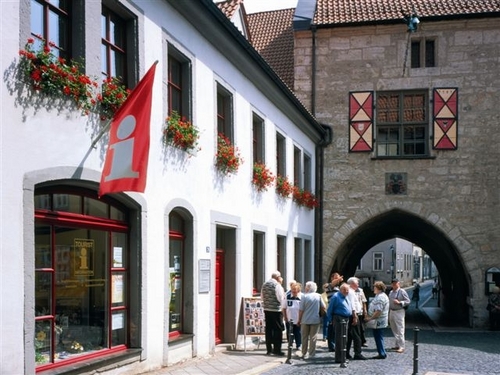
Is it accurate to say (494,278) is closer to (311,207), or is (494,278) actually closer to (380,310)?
(311,207)

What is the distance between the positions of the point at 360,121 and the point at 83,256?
14583 mm

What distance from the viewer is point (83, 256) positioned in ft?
25.6

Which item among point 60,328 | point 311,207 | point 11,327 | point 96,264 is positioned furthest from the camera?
point 311,207

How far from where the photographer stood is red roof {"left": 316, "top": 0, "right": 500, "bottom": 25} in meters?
20.7

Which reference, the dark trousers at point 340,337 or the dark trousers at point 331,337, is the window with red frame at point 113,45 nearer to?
the dark trousers at point 340,337

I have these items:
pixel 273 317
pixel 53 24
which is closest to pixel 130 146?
pixel 53 24

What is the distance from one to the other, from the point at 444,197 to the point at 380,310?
9319 mm

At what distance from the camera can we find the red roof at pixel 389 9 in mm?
20656

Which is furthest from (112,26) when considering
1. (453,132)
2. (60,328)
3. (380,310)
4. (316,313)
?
(453,132)

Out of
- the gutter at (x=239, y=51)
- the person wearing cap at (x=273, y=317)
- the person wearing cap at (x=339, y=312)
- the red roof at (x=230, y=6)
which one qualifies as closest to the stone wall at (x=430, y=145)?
the gutter at (x=239, y=51)

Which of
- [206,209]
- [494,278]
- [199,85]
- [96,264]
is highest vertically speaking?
[199,85]

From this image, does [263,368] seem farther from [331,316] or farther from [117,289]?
[117,289]

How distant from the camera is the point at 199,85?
1114cm

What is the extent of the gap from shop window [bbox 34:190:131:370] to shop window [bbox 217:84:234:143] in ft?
14.6
